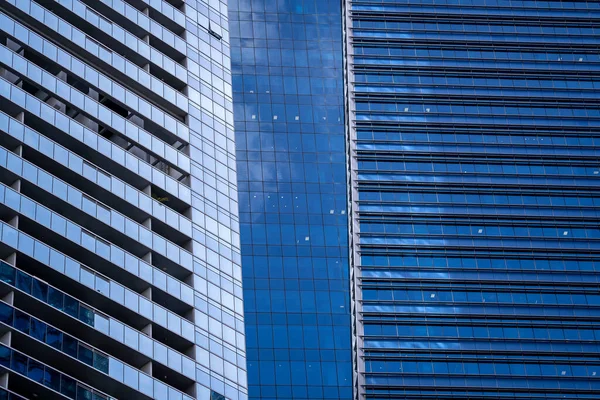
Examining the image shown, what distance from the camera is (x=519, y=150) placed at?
14600 centimetres

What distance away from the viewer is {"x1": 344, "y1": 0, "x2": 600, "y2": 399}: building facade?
13200 centimetres

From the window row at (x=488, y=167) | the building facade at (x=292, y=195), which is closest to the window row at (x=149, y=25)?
the building facade at (x=292, y=195)

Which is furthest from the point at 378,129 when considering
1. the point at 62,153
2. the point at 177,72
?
the point at 62,153

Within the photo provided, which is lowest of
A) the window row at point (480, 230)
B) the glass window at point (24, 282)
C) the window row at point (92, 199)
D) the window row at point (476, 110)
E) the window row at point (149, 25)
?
the glass window at point (24, 282)

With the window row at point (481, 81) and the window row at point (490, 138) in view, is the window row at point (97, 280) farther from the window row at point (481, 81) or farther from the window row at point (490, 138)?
the window row at point (481, 81)

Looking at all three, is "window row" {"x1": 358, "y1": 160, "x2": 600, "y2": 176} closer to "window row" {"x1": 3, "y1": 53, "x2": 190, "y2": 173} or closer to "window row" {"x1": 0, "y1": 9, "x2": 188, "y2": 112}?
"window row" {"x1": 0, "y1": 9, "x2": 188, "y2": 112}

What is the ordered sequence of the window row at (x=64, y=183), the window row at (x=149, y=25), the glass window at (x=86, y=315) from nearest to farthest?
1. the glass window at (x=86, y=315)
2. the window row at (x=64, y=183)
3. the window row at (x=149, y=25)

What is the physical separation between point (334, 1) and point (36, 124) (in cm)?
7816

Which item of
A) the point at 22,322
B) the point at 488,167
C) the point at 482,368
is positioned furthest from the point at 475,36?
the point at 22,322

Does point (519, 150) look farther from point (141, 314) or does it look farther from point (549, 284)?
point (141, 314)

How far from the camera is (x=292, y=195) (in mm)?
138000

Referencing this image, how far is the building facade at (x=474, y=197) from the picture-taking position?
13200cm

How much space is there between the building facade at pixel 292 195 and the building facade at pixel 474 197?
198 centimetres

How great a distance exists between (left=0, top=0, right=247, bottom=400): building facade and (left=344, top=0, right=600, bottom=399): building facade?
4829 cm
